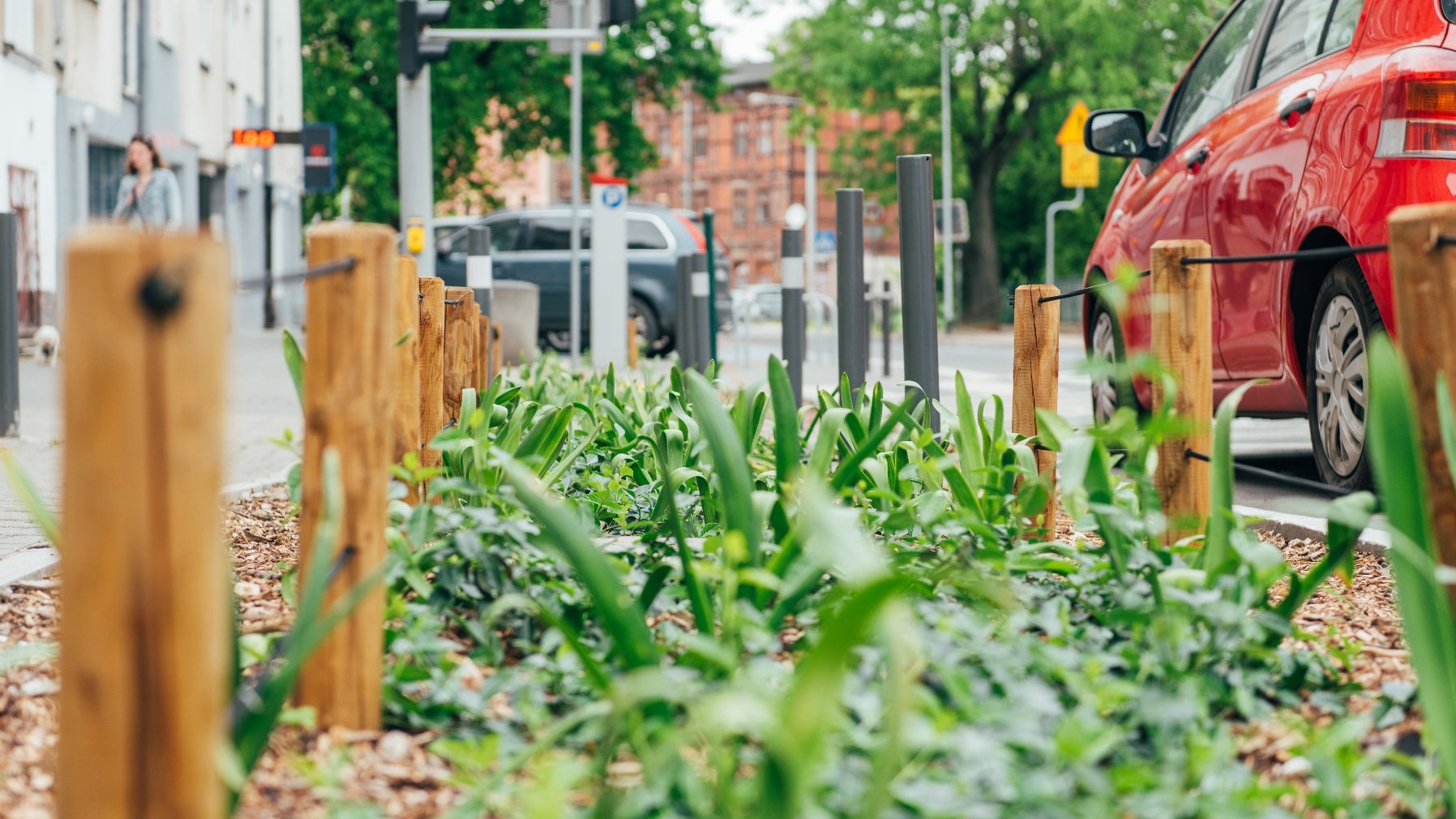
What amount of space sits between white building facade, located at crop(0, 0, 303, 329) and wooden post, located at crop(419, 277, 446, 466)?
8.56 m

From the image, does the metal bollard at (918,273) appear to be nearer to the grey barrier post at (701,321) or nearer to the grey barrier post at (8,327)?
the grey barrier post at (8,327)

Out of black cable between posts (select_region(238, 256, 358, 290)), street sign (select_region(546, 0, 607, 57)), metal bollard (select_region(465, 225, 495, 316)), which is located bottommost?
black cable between posts (select_region(238, 256, 358, 290))

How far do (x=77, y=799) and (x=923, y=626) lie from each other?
1.30m

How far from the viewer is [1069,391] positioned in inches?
534

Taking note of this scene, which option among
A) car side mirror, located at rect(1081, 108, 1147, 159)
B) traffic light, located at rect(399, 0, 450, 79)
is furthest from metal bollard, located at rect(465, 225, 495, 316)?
car side mirror, located at rect(1081, 108, 1147, 159)

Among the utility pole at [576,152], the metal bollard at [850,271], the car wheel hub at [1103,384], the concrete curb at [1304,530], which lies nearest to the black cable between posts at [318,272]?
the concrete curb at [1304,530]

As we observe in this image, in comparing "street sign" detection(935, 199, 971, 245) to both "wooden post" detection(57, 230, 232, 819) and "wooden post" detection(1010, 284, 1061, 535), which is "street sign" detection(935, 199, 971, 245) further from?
"wooden post" detection(57, 230, 232, 819)

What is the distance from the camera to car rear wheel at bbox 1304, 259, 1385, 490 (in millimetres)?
5078

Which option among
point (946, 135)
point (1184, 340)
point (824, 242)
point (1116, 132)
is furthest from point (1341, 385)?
point (946, 135)

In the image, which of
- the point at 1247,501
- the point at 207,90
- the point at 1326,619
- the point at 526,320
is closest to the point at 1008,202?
the point at 207,90

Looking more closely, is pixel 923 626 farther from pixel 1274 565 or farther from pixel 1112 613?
pixel 1274 565

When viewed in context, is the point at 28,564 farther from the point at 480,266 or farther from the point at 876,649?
the point at 480,266

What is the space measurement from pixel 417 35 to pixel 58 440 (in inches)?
219

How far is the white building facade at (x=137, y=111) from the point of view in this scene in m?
17.2
